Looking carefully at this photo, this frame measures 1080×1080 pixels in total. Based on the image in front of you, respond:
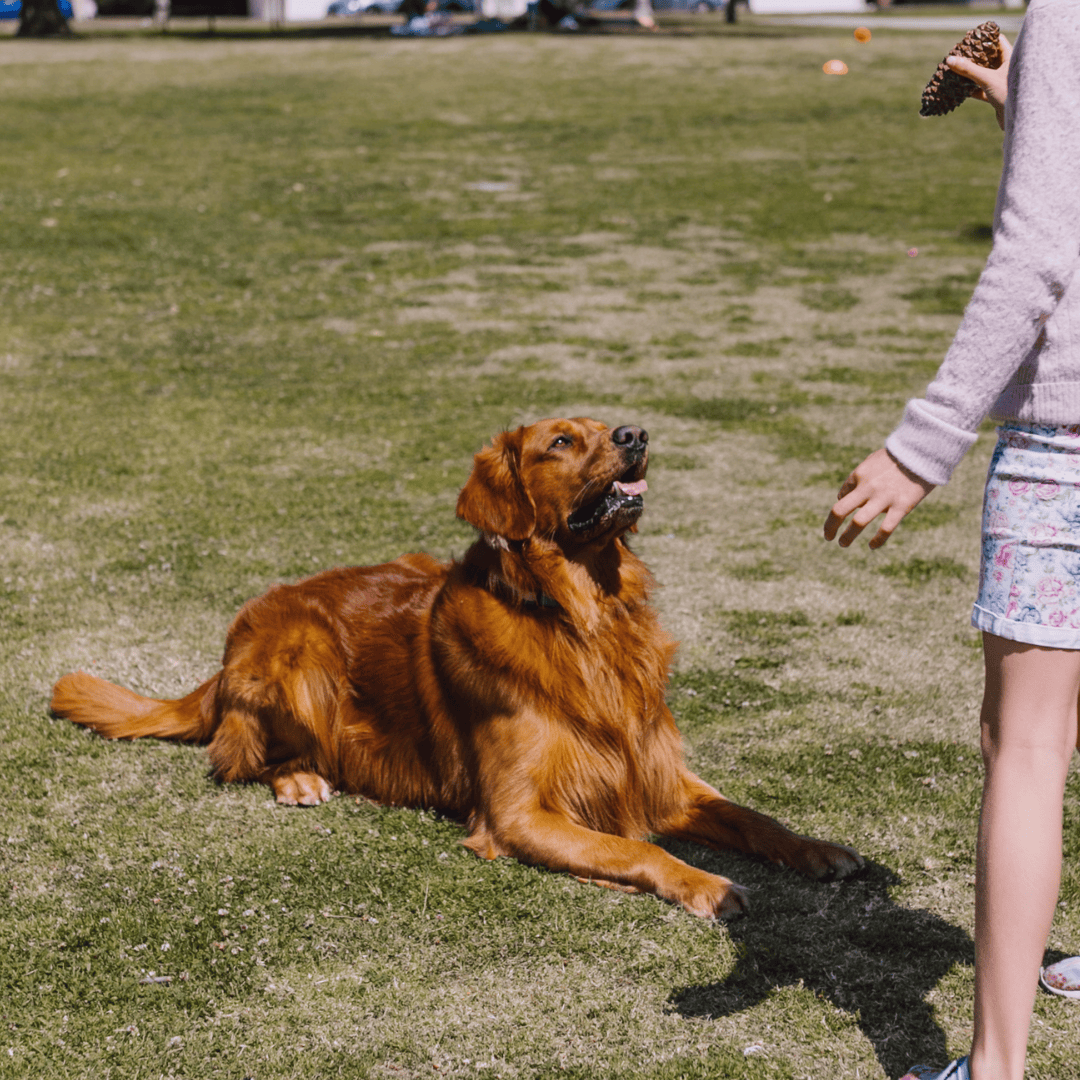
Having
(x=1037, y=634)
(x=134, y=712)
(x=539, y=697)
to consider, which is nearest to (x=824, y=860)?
(x=539, y=697)

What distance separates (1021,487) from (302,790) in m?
2.56

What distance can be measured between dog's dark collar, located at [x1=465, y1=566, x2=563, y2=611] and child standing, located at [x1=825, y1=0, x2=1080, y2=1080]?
142 cm

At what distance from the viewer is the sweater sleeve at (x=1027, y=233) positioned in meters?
2.03

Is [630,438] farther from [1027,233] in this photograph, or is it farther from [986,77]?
[1027,233]

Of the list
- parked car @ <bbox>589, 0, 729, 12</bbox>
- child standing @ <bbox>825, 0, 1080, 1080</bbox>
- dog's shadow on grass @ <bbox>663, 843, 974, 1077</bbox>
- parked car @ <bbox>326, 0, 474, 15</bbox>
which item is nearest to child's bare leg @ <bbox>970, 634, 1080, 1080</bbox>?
child standing @ <bbox>825, 0, 1080, 1080</bbox>

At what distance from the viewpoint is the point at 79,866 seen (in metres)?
3.62

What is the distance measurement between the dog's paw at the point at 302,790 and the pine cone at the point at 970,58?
2.64 m

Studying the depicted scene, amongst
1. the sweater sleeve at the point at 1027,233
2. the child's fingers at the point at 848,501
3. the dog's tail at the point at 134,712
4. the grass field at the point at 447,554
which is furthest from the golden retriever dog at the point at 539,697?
the sweater sleeve at the point at 1027,233

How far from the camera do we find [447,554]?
5.99 m

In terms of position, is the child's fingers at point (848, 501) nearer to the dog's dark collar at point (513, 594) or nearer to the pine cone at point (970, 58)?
the pine cone at point (970, 58)

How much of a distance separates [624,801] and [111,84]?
79.7 feet

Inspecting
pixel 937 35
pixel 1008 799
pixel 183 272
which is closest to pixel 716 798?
pixel 1008 799

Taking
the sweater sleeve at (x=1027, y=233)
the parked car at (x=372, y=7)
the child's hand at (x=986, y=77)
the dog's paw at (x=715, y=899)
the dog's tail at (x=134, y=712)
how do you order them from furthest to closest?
the parked car at (x=372, y=7) < the dog's tail at (x=134, y=712) < the dog's paw at (x=715, y=899) < the child's hand at (x=986, y=77) < the sweater sleeve at (x=1027, y=233)

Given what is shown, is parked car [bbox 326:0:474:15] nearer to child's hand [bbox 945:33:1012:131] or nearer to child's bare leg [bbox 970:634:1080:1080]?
child's hand [bbox 945:33:1012:131]
